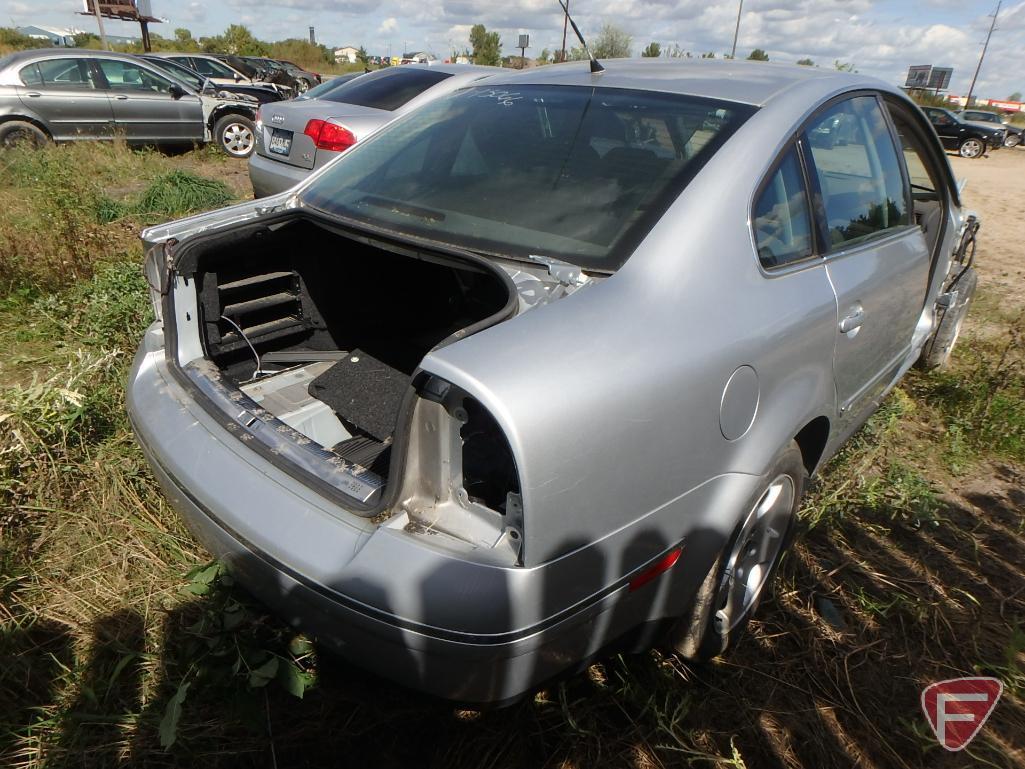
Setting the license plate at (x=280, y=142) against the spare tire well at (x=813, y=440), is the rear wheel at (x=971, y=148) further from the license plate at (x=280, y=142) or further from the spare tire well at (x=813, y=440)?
the spare tire well at (x=813, y=440)

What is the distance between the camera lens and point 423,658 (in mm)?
1345

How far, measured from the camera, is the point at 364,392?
2.49 m

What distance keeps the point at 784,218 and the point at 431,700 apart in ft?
5.22

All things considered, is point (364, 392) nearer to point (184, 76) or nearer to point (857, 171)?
point (857, 171)

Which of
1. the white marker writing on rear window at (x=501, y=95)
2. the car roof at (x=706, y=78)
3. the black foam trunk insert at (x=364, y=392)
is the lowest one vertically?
the black foam trunk insert at (x=364, y=392)

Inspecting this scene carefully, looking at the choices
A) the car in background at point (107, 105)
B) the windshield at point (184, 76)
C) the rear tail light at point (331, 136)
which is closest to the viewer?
the rear tail light at point (331, 136)

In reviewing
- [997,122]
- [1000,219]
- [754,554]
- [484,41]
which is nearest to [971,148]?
[997,122]

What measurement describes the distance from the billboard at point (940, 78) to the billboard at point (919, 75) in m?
0.36

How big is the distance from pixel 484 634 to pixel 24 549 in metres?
1.88

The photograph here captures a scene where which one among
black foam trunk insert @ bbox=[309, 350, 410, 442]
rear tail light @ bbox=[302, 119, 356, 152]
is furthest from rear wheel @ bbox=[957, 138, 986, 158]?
black foam trunk insert @ bbox=[309, 350, 410, 442]

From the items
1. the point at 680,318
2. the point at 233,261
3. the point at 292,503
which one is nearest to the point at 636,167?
the point at 680,318

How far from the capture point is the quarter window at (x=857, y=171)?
7.12 ft

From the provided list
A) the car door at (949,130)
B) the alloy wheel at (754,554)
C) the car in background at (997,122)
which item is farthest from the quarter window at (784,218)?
the car in background at (997,122)

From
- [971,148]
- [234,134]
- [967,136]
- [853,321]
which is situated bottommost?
[971,148]
